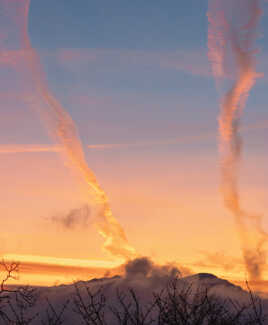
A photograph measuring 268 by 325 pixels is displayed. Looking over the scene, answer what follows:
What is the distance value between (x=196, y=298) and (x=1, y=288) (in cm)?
1390

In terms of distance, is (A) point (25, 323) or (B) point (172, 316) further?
(A) point (25, 323)

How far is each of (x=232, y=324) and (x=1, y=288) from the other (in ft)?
50.9

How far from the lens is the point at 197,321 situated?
3309 centimetres

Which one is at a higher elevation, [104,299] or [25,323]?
[104,299]

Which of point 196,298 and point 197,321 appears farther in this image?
point 196,298

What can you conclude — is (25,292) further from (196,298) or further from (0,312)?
(196,298)

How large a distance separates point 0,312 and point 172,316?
464 inches

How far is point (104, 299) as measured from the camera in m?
39.1

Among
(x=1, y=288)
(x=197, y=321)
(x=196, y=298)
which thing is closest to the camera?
(x=197, y=321)

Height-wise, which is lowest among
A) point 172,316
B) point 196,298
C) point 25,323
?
point 25,323

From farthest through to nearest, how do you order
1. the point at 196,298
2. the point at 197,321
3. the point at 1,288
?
1. the point at 196,298
2. the point at 1,288
3. the point at 197,321

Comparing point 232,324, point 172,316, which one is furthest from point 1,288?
point 232,324

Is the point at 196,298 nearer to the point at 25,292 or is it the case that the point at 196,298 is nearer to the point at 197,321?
the point at 197,321

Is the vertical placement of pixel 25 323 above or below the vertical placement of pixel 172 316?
below
